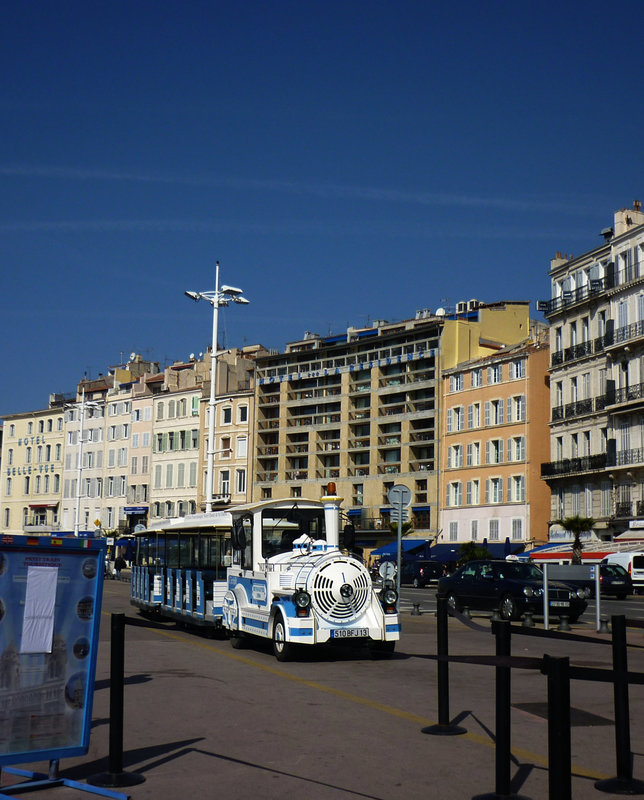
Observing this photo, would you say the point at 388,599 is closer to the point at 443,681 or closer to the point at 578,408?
the point at 443,681

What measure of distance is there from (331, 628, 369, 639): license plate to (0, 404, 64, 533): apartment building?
90.9 metres

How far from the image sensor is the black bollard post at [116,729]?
7.74m

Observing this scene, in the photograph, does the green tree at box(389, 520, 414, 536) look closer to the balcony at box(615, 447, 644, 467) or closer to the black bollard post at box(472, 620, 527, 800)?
the balcony at box(615, 447, 644, 467)

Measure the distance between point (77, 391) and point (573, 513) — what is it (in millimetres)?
61414

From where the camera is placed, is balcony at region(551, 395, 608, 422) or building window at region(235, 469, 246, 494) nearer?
balcony at region(551, 395, 608, 422)

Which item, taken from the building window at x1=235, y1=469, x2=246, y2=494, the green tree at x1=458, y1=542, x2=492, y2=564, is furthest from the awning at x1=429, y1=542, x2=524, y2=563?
the building window at x1=235, y1=469, x2=246, y2=494

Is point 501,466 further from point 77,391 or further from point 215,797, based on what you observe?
point 215,797

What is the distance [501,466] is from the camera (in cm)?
7000

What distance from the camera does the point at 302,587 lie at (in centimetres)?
1611

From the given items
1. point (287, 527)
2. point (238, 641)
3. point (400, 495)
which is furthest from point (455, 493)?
point (287, 527)

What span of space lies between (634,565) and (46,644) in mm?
41909

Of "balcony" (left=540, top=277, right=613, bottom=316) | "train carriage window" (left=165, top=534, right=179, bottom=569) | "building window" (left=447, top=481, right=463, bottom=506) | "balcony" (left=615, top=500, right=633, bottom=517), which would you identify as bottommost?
"train carriage window" (left=165, top=534, right=179, bottom=569)

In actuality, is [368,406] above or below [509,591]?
above

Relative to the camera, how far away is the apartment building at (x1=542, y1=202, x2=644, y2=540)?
57.0 metres
